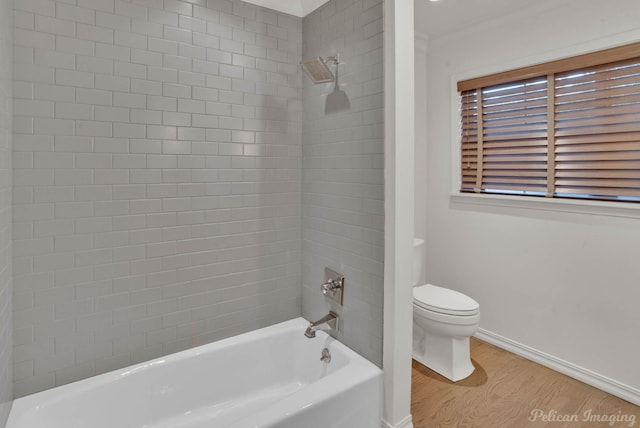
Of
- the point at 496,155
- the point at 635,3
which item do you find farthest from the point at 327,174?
the point at 635,3

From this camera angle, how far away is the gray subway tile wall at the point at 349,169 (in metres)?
1.72

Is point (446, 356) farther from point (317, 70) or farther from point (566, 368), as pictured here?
point (317, 70)

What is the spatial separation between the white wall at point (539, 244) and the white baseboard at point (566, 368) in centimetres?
4

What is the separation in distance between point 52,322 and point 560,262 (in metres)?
3.02

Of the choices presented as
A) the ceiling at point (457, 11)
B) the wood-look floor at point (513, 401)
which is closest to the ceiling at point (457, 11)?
the ceiling at point (457, 11)

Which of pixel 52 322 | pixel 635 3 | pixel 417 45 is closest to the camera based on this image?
pixel 52 322

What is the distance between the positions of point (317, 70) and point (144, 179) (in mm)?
1028

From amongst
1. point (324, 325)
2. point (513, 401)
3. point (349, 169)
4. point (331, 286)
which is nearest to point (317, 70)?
point (349, 169)

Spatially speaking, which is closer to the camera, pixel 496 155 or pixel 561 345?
pixel 561 345

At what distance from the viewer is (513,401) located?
2.15m

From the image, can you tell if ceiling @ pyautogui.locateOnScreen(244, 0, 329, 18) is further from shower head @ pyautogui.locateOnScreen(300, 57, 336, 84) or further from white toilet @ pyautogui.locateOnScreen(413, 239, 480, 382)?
white toilet @ pyautogui.locateOnScreen(413, 239, 480, 382)

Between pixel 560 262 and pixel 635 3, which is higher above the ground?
pixel 635 3

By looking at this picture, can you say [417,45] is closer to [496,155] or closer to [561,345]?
[496,155]

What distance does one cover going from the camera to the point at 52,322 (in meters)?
1.55
